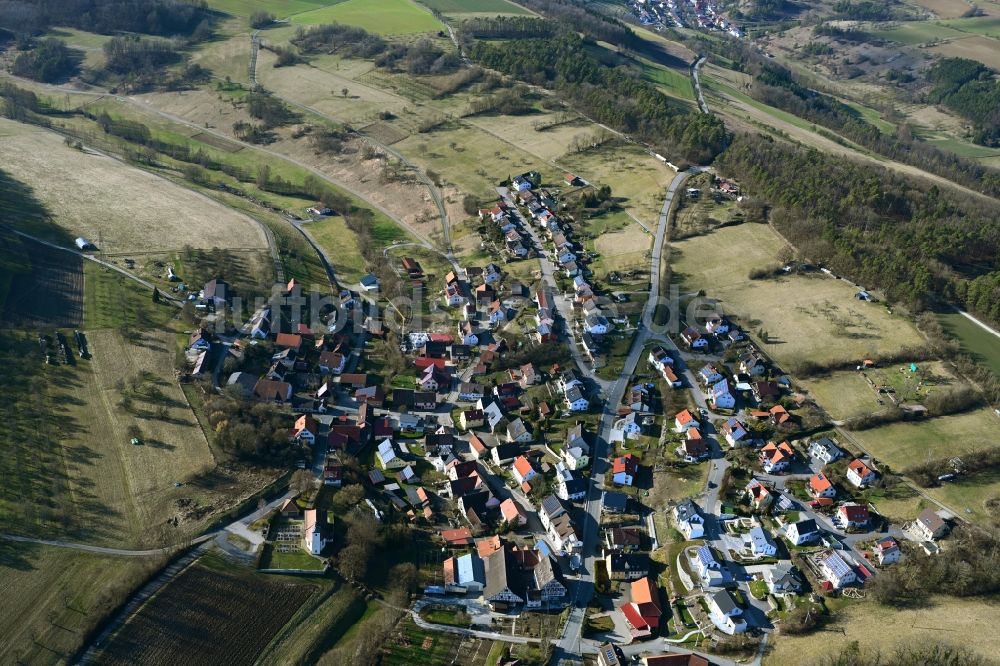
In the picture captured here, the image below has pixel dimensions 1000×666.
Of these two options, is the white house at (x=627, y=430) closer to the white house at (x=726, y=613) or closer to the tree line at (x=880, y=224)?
the white house at (x=726, y=613)

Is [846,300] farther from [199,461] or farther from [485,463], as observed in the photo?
[199,461]

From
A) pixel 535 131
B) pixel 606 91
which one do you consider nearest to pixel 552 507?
pixel 535 131

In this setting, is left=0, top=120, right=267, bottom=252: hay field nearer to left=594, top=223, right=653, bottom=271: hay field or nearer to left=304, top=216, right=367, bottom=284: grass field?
left=304, top=216, right=367, bottom=284: grass field

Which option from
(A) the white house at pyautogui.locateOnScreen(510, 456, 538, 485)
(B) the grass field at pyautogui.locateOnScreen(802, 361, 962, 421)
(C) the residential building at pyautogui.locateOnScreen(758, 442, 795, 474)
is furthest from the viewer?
(B) the grass field at pyautogui.locateOnScreen(802, 361, 962, 421)

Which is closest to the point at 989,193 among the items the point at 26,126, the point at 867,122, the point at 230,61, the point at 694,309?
the point at 867,122

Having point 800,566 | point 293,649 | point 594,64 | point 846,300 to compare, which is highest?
point 594,64

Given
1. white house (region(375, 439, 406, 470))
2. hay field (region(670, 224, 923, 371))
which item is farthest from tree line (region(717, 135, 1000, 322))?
white house (region(375, 439, 406, 470))

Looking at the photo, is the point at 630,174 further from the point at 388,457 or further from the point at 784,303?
the point at 388,457
